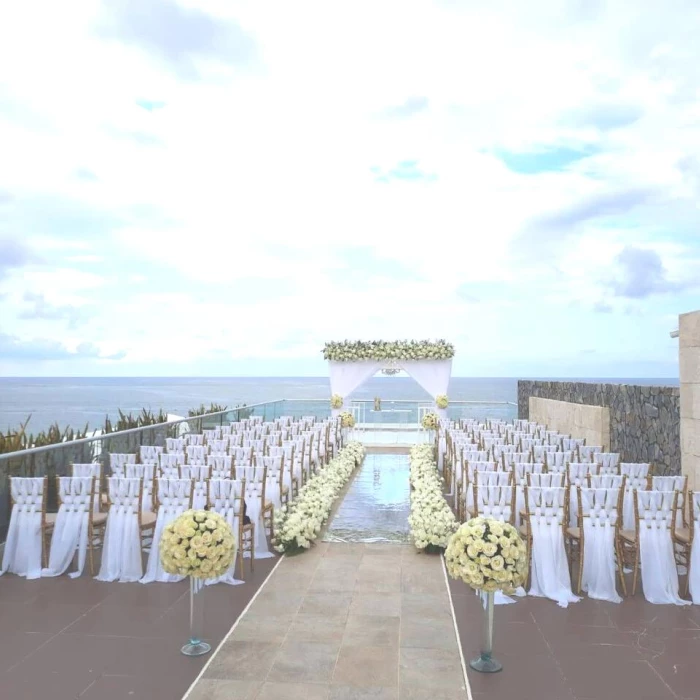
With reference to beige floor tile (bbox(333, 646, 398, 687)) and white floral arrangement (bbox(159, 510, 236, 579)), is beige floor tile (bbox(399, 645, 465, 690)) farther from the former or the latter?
white floral arrangement (bbox(159, 510, 236, 579))

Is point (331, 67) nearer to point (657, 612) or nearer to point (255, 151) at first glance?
point (255, 151)

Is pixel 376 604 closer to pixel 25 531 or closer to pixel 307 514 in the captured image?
pixel 307 514

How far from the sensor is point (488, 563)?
3914 millimetres

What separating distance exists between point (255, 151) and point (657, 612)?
15.7 metres

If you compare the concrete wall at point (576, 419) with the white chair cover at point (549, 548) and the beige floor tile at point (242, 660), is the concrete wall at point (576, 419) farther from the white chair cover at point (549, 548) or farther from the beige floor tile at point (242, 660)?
the beige floor tile at point (242, 660)

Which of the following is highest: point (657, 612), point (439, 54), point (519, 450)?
point (439, 54)

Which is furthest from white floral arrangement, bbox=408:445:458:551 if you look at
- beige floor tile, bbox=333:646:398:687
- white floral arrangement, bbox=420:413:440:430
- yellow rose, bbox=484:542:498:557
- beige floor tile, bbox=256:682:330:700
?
white floral arrangement, bbox=420:413:440:430

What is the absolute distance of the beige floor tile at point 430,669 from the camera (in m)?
3.76

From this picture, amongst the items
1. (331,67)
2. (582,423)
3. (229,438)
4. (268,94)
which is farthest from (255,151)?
(582,423)

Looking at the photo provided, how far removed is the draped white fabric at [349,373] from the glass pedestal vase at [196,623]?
1424cm

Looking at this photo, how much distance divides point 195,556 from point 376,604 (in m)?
1.78

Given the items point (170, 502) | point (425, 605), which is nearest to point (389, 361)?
point (170, 502)

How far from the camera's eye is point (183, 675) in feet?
12.6

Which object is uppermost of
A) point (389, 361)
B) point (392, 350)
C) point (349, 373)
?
point (392, 350)
